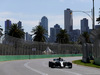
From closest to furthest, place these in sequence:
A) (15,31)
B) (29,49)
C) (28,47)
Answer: (28,47), (29,49), (15,31)

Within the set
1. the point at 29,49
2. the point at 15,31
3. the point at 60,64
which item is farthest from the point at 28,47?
the point at 60,64

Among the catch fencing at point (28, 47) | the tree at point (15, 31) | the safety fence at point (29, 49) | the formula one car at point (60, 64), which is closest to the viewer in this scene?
the formula one car at point (60, 64)

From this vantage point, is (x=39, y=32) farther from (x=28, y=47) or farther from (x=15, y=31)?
(x=28, y=47)

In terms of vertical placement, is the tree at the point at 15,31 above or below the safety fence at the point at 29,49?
above

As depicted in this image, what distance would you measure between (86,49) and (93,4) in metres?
8.06

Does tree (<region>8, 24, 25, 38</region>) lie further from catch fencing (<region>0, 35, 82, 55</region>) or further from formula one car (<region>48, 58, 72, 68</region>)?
formula one car (<region>48, 58, 72, 68</region>)

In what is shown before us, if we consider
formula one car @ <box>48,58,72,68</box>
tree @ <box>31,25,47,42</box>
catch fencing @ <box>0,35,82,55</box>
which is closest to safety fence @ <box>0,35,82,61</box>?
catch fencing @ <box>0,35,82,55</box>

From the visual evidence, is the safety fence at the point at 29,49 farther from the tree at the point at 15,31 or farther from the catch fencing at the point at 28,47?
the tree at the point at 15,31

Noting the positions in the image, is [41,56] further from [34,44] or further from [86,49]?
[86,49]

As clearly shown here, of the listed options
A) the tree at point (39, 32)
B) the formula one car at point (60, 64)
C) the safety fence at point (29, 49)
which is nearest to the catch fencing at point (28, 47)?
the safety fence at point (29, 49)

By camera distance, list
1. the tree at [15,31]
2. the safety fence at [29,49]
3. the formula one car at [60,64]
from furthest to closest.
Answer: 1. the tree at [15,31]
2. the safety fence at [29,49]
3. the formula one car at [60,64]

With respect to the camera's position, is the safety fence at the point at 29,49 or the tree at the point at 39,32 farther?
the tree at the point at 39,32

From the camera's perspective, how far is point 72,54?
100688mm

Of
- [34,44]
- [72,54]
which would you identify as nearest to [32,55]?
[34,44]
